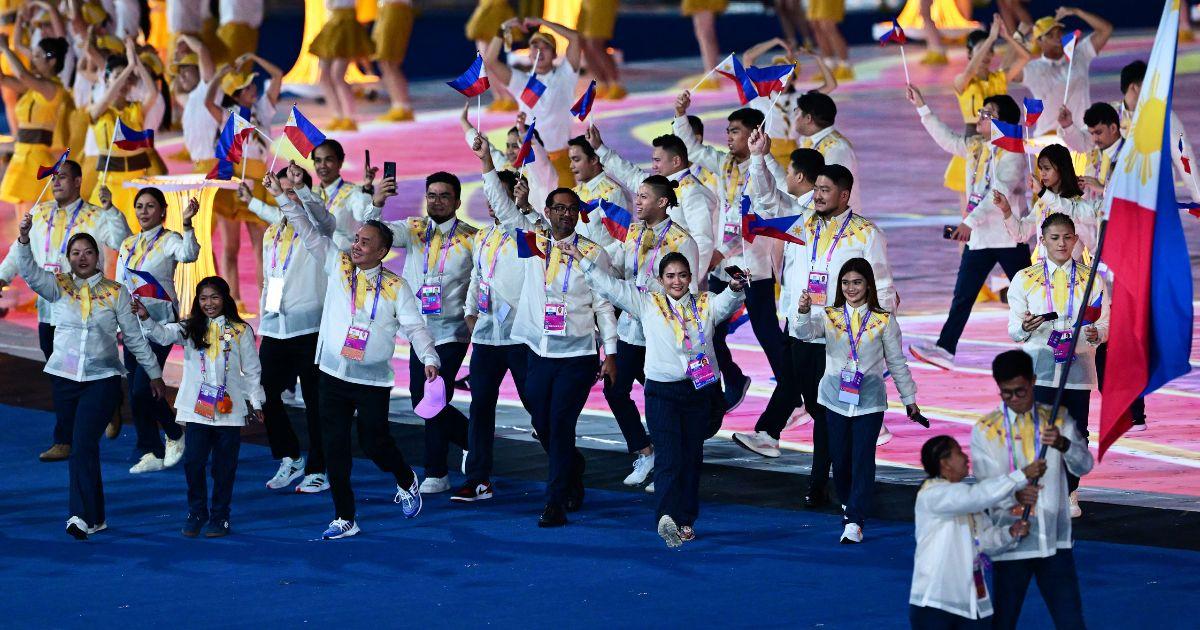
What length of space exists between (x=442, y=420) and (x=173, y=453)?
178 centimetres

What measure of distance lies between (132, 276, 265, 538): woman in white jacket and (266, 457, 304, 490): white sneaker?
810 mm

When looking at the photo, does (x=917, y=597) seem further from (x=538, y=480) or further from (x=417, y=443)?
(x=417, y=443)

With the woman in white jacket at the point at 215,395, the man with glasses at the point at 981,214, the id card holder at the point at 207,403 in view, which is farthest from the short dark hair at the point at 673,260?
the man with glasses at the point at 981,214

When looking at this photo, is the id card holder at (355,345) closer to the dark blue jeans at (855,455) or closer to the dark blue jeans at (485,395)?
the dark blue jeans at (485,395)

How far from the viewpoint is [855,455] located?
954cm

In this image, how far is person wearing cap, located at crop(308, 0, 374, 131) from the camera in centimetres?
2289

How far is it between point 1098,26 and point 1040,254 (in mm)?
5823

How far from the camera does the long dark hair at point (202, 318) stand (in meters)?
10.1

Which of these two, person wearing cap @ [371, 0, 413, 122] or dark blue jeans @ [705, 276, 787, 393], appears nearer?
dark blue jeans @ [705, 276, 787, 393]

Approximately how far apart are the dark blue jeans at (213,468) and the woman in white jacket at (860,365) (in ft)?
9.60

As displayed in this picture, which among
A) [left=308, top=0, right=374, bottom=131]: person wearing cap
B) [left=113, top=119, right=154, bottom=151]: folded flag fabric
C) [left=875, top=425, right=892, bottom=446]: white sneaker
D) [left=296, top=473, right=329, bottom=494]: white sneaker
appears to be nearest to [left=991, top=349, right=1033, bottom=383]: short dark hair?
[left=875, top=425, right=892, bottom=446]: white sneaker

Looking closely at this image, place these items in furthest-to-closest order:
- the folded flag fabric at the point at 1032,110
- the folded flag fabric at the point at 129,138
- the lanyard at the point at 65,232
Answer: the folded flag fabric at the point at 129,138 < the folded flag fabric at the point at 1032,110 < the lanyard at the point at 65,232

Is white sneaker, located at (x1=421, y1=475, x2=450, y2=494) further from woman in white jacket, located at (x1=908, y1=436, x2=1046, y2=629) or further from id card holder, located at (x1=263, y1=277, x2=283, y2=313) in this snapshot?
woman in white jacket, located at (x1=908, y1=436, x2=1046, y2=629)

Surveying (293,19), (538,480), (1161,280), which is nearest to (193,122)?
(538,480)
